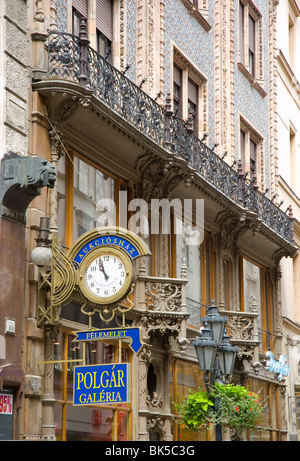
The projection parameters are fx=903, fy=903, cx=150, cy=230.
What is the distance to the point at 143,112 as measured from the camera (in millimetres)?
20078

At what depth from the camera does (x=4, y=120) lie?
1587 centimetres

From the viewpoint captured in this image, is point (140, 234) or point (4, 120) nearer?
point (4, 120)

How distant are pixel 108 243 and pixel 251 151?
15.9 meters

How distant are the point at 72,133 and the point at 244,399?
20.9 feet

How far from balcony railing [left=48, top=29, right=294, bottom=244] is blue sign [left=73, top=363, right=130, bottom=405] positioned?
18.3 ft

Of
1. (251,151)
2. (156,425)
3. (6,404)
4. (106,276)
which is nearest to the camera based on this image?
(6,404)

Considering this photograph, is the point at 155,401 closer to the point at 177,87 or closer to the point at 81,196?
the point at 81,196

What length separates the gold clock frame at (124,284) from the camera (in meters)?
15.6

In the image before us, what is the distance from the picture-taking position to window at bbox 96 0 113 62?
20516mm

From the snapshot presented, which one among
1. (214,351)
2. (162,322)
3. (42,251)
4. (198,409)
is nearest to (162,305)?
(162,322)

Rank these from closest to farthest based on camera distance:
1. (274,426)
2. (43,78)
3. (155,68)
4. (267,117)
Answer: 1. (43,78)
2. (155,68)
3. (274,426)
4. (267,117)

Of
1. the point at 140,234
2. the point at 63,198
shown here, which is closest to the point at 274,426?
the point at 140,234

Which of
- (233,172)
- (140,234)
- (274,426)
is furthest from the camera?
(274,426)

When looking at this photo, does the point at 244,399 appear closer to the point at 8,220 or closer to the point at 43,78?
the point at 8,220
